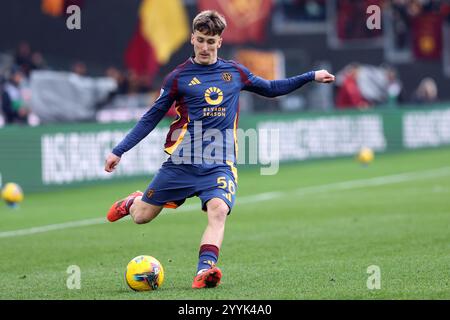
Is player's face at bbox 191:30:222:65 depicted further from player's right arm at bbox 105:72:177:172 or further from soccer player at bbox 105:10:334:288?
player's right arm at bbox 105:72:177:172

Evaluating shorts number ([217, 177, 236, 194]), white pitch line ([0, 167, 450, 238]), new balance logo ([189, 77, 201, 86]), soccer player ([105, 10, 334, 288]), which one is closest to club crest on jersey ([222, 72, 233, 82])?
soccer player ([105, 10, 334, 288])

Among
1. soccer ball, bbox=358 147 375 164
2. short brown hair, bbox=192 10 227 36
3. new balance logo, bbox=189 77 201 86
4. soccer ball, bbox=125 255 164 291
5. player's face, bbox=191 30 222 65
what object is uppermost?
soccer ball, bbox=358 147 375 164

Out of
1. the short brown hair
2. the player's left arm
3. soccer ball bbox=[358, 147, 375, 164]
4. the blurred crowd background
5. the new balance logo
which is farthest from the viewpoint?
soccer ball bbox=[358, 147, 375, 164]

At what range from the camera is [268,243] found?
13531 mm

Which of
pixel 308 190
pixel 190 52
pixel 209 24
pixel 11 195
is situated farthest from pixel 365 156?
pixel 209 24

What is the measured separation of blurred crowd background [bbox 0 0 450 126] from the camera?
2572cm

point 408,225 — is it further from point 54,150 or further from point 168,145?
point 54,150

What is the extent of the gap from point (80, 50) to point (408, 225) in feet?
58.0

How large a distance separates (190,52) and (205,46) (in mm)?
23689

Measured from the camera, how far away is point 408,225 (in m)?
14.9

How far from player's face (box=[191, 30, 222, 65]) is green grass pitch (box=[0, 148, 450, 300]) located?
2005mm

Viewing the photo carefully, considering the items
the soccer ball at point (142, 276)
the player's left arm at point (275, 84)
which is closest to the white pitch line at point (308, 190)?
the soccer ball at point (142, 276)

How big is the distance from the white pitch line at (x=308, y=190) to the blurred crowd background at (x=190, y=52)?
15.1ft

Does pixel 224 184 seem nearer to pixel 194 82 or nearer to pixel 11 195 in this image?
pixel 194 82
